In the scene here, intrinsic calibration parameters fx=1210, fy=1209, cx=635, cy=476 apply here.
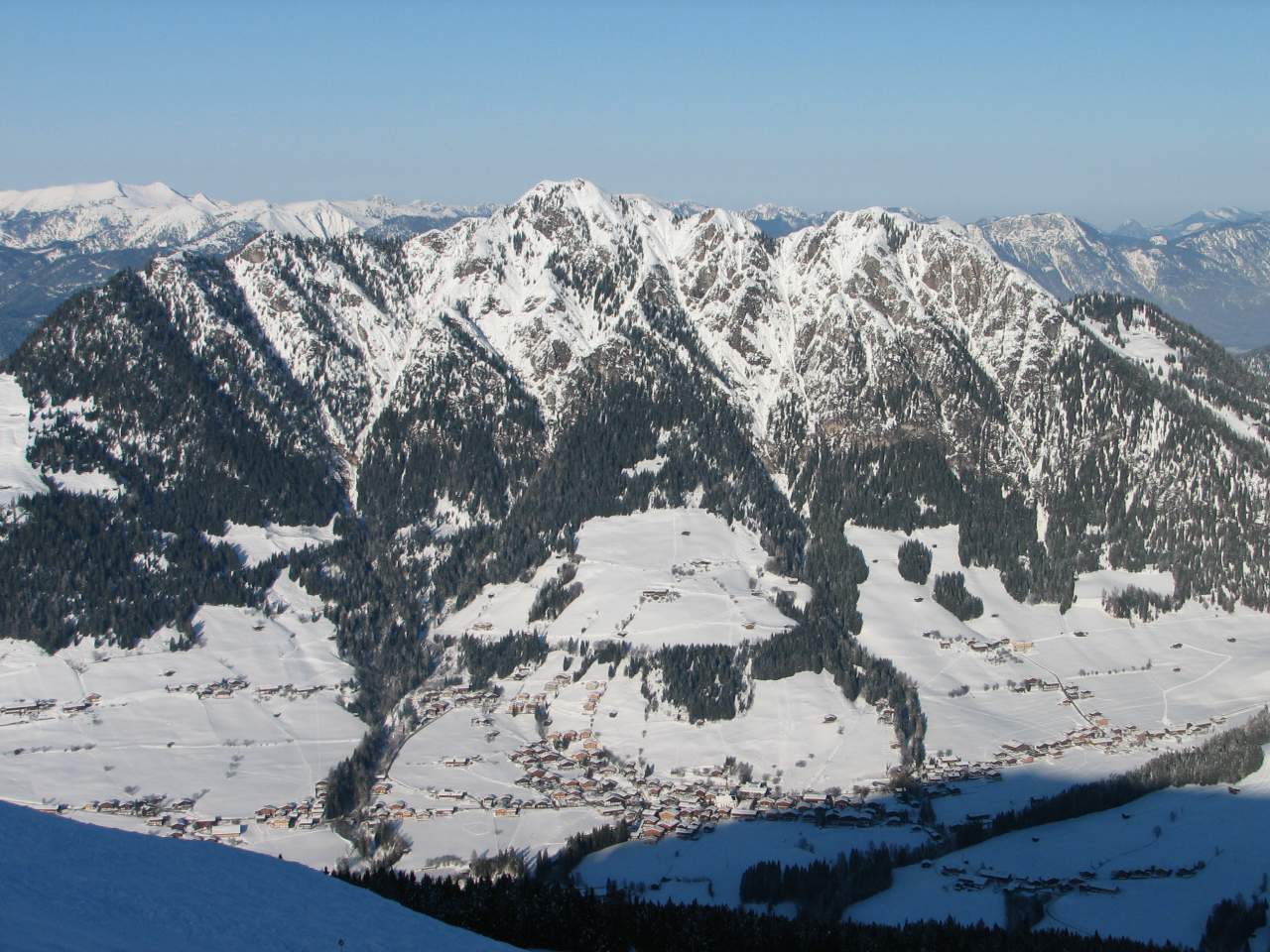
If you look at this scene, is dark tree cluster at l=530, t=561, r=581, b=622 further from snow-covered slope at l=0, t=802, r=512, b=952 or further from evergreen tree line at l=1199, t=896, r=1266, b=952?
snow-covered slope at l=0, t=802, r=512, b=952

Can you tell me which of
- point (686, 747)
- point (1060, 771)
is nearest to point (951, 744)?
point (1060, 771)

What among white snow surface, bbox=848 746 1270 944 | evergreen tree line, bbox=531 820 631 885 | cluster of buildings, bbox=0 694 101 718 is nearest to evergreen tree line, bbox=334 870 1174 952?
white snow surface, bbox=848 746 1270 944

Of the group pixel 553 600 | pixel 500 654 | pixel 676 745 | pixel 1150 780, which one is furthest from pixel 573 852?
pixel 553 600

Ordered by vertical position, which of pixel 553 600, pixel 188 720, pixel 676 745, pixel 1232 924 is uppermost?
pixel 553 600

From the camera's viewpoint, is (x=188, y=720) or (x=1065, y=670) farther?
(x=1065, y=670)

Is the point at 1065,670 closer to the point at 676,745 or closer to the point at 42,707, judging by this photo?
the point at 676,745

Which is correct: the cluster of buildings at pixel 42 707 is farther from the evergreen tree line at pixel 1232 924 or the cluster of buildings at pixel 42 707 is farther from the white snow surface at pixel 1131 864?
the evergreen tree line at pixel 1232 924


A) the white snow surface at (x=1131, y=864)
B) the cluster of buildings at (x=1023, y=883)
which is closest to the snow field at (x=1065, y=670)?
the white snow surface at (x=1131, y=864)

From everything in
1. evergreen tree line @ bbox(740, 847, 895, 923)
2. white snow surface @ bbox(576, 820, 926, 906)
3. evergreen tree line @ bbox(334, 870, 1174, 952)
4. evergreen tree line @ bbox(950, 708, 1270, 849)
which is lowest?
white snow surface @ bbox(576, 820, 926, 906)
